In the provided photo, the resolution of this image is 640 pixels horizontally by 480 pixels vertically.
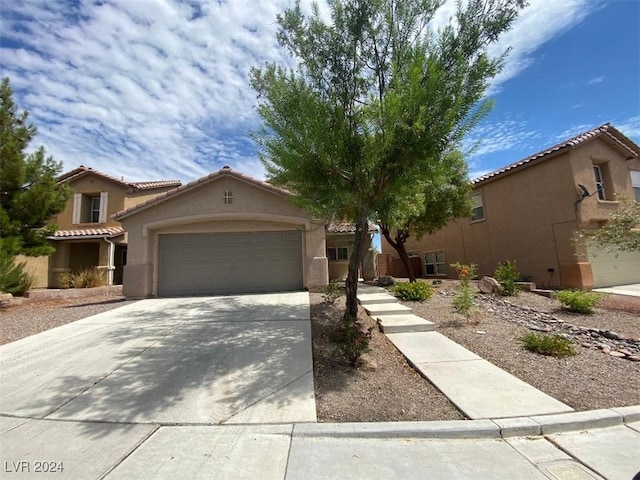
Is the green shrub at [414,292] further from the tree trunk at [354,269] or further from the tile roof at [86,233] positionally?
the tile roof at [86,233]

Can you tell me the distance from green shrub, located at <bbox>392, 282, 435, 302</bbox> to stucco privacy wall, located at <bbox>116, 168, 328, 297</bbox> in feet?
8.69

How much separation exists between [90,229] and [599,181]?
81.4 feet

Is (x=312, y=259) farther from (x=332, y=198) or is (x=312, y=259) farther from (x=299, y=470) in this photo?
(x=299, y=470)

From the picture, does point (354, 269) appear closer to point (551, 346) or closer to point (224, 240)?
point (551, 346)

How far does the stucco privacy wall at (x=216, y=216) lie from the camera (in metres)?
12.0

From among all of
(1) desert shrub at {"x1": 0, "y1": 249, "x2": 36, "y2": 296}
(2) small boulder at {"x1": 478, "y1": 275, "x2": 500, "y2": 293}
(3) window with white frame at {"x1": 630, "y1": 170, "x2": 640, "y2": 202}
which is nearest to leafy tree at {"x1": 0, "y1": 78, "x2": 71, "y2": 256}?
(1) desert shrub at {"x1": 0, "y1": 249, "x2": 36, "y2": 296}

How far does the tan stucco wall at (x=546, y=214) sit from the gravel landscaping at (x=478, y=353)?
3970 millimetres

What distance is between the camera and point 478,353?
5961 millimetres

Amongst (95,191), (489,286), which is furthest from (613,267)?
(95,191)

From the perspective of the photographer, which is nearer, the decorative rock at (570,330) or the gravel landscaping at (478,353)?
the gravel landscaping at (478,353)

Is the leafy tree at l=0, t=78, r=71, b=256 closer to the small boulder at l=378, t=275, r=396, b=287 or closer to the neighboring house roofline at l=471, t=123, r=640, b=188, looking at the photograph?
the small boulder at l=378, t=275, r=396, b=287

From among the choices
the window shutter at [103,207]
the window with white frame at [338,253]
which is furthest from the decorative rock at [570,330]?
the window shutter at [103,207]

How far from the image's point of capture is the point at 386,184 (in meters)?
6.18

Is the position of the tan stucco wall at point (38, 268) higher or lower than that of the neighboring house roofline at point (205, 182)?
lower
